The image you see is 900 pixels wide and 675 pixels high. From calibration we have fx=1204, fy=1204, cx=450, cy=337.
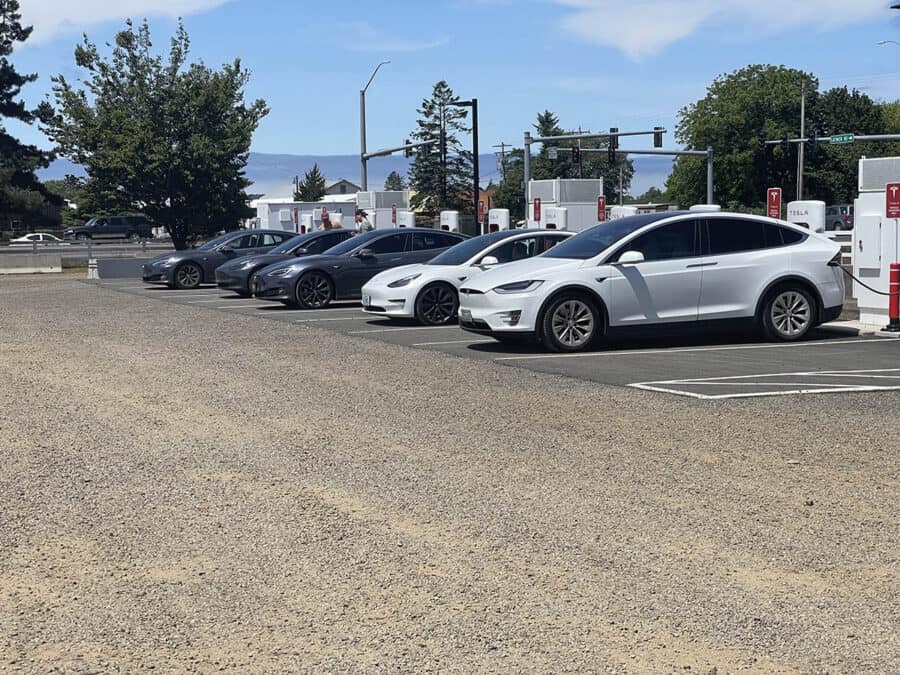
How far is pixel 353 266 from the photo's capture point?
827 inches

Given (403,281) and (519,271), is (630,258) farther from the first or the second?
(403,281)

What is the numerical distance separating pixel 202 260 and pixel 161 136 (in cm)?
2109

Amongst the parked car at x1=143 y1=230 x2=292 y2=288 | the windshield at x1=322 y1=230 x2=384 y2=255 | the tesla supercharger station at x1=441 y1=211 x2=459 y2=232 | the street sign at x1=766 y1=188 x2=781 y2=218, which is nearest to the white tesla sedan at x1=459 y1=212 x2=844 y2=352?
the windshield at x1=322 y1=230 x2=384 y2=255

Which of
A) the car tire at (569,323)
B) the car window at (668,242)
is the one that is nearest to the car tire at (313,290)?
the car tire at (569,323)

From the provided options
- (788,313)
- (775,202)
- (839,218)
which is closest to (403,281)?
(788,313)

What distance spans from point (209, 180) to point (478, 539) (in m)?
44.5

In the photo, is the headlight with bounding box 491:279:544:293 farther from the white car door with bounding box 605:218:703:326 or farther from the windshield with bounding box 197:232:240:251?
the windshield with bounding box 197:232:240:251

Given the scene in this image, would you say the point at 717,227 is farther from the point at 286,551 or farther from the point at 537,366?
the point at 286,551

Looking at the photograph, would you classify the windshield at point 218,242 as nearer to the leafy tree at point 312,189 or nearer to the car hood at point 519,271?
the car hood at point 519,271

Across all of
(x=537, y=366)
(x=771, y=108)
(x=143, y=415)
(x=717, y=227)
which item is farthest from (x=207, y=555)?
(x=771, y=108)

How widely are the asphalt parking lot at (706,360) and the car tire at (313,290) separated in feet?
8.81

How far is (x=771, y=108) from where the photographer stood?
94.4 m

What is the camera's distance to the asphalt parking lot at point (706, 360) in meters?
10.6

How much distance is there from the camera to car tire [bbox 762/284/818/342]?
1426 centimetres
